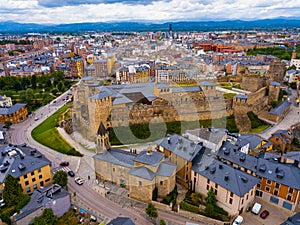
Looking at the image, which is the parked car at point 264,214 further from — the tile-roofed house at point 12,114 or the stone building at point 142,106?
the tile-roofed house at point 12,114

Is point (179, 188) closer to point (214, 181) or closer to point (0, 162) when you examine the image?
point (214, 181)

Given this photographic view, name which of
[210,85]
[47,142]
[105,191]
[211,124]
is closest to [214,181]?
[105,191]

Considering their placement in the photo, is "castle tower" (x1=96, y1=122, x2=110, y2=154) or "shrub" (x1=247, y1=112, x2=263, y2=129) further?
"shrub" (x1=247, y1=112, x2=263, y2=129)

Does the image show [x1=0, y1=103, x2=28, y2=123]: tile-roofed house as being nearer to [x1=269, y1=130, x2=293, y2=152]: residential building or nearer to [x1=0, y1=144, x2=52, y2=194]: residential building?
[x1=0, y1=144, x2=52, y2=194]: residential building

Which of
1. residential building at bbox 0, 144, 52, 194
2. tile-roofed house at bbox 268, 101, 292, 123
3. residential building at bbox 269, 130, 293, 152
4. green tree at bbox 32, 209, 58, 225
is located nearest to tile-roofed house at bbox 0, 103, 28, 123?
residential building at bbox 0, 144, 52, 194

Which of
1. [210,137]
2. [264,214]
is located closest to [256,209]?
[264,214]

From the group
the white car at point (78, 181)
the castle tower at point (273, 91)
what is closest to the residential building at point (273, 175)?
the white car at point (78, 181)
